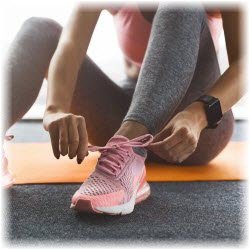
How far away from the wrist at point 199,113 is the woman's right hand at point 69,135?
0.21 meters

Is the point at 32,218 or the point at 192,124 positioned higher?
the point at 192,124

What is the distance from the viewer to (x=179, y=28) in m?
0.89

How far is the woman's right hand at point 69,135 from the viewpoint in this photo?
2.43 ft

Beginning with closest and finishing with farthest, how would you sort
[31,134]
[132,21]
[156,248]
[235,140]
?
[156,248] < [132,21] < [235,140] < [31,134]

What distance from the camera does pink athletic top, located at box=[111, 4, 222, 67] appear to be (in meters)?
1.27

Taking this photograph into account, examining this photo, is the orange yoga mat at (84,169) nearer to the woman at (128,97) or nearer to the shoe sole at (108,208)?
the woman at (128,97)

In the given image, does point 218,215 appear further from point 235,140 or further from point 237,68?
point 235,140

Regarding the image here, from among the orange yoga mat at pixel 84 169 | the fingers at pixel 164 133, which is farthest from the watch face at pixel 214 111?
the orange yoga mat at pixel 84 169

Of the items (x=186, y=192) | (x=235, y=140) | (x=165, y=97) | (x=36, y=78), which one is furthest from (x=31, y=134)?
(x=165, y=97)

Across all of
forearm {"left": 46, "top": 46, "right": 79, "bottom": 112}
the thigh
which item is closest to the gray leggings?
the thigh

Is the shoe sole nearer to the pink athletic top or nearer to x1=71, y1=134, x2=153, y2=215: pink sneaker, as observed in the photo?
x1=71, y1=134, x2=153, y2=215: pink sneaker

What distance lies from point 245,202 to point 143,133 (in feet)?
0.88

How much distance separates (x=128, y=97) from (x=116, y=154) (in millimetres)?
414

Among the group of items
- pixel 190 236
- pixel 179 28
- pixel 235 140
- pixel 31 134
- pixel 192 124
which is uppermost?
pixel 179 28
